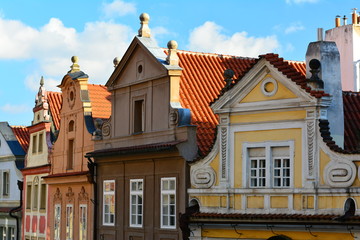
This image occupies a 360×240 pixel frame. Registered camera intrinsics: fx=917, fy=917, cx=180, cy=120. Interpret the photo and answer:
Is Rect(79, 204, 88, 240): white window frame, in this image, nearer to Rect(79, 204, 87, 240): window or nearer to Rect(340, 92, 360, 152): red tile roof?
Rect(79, 204, 87, 240): window

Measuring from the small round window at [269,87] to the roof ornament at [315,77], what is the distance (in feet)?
4.48

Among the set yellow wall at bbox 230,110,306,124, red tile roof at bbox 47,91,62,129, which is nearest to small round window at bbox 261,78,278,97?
yellow wall at bbox 230,110,306,124

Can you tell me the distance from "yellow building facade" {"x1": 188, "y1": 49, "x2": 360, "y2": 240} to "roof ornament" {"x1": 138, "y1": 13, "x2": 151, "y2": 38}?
6.51m

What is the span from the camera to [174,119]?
104 ft

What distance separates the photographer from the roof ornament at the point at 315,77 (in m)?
26.8

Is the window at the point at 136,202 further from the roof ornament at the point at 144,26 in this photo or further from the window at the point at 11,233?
the window at the point at 11,233

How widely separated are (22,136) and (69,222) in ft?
39.8

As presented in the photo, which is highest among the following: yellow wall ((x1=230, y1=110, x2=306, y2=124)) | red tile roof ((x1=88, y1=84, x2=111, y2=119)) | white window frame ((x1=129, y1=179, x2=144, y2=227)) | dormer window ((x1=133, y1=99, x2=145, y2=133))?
red tile roof ((x1=88, y1=84, x2=111, y2=119))

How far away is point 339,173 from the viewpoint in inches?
1015

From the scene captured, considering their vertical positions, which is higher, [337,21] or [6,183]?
[337,21]

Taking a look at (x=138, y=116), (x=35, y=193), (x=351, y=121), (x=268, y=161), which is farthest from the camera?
(x=35, y=193)

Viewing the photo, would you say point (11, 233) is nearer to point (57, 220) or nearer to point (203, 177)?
point (57, 220)

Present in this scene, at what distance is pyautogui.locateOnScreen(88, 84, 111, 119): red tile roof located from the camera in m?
40.2

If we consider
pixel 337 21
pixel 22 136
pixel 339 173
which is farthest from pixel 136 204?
pixel 22 136
